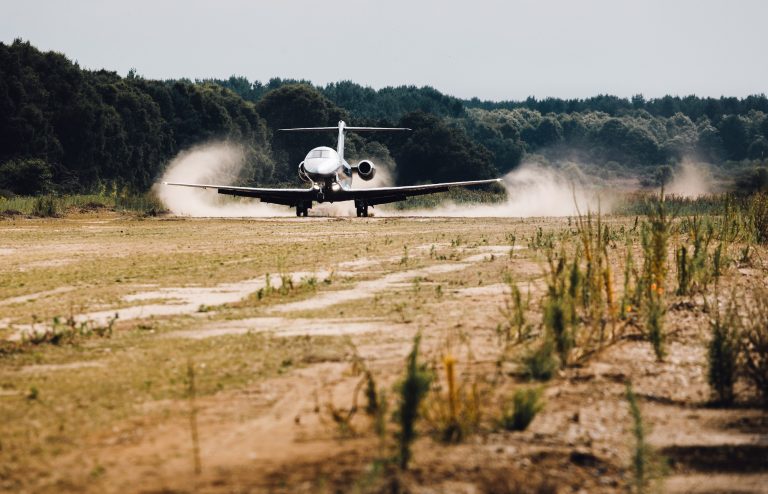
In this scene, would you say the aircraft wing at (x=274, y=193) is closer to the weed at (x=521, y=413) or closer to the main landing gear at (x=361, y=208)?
the main landing gear at (x=361, y=208)

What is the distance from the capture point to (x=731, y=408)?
8.37 m

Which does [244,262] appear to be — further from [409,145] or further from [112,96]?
[409,145]

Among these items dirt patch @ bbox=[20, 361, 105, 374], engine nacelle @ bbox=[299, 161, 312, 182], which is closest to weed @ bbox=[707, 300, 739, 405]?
dirt patch @ bbox=[20, 361, 105, 374]

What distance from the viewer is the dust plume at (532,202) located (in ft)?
188

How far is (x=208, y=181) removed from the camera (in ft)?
281

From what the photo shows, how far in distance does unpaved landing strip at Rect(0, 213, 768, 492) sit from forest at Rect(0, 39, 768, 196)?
8.77m

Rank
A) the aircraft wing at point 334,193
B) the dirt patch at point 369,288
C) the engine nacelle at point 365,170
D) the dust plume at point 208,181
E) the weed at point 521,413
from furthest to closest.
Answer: the dust plume at point 208,181 → the engine nacelle at point 365,170 → the aircraft wing at point 334,193 → the dirt patch at point 369,288 → the weed at point 521,413

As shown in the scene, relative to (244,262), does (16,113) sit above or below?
above

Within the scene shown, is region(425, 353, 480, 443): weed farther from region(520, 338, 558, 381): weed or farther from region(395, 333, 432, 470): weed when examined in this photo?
region(520, 338, 558, 381): weed

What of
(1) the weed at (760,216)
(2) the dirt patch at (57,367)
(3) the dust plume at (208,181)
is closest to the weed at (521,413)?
(2) the dirt patch at (57,367)

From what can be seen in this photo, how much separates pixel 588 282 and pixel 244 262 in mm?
10527

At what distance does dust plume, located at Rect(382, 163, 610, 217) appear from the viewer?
57.4m

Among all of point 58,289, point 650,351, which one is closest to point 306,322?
point 650,351

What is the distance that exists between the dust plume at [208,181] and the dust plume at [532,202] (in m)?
7.90
